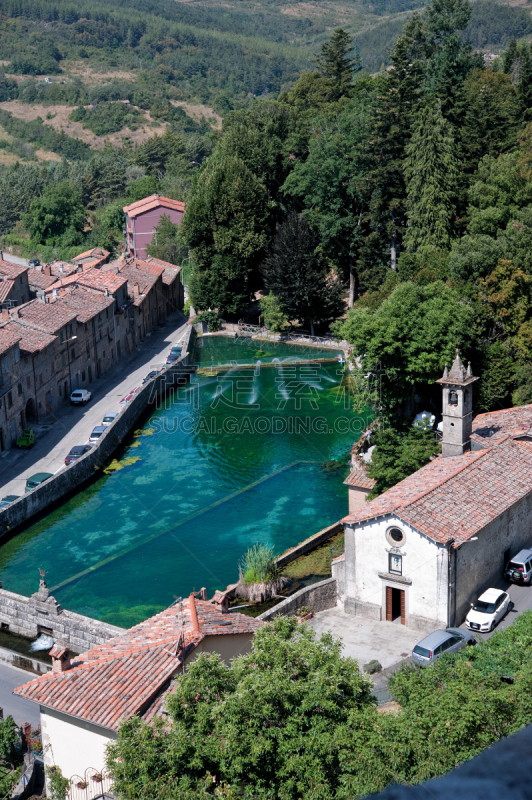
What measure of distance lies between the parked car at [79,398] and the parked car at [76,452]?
936 cm

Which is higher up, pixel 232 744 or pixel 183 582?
pixel 232 744

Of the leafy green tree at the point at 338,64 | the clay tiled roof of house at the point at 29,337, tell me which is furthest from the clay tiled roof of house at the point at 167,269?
the clay tiled roof of house at the point at 29,337

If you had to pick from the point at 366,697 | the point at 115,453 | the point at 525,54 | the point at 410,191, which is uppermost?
the point at 525,54

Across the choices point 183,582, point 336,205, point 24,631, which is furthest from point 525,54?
point 24,631

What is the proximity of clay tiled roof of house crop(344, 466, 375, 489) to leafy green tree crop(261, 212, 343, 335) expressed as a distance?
32347 mm

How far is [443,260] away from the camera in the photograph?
5353 centimetres

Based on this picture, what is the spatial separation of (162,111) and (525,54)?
361ft

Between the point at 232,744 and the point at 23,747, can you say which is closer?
the point at 232,744

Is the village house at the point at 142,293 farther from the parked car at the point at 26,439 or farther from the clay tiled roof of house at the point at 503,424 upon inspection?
the clay tiled roof of house at the point at 503,424

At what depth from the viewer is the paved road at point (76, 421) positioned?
47969 millimetres

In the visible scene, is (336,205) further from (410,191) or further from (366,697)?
(366,697)

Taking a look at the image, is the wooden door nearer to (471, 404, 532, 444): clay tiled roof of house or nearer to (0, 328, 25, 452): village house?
(471, 404, 532, 444): clay tiled roof of house

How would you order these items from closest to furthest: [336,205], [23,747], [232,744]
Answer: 1. [232,744]
2. [23,747]
3. [336,205]

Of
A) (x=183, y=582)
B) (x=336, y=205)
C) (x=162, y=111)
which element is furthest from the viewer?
(x=162, y=111)
